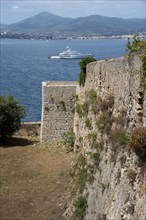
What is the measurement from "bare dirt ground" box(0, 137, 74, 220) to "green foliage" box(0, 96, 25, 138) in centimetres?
144

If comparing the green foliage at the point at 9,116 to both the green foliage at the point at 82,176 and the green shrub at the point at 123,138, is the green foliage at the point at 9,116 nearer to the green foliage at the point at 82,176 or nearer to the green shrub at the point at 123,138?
the green foliage at the point at 82,176

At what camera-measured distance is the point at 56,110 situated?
2992 centimetres

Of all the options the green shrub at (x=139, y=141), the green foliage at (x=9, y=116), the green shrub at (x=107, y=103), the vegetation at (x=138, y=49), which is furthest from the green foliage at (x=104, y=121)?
the green foliage at (x=9, y=116)

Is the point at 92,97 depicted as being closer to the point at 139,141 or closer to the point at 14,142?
the point at 139,141

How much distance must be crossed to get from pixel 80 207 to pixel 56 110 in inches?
545

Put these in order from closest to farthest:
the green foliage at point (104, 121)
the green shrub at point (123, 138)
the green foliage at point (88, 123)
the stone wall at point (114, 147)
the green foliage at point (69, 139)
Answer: the stone wall at point (114, 147)
the green shrub at point (123, 138)
the green foliage at point (104, 121)
the green foliage at point (88, 123)
the green foliage at point (69, 139)

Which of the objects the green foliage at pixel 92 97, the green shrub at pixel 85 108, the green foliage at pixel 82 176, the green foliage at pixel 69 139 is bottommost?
the green foliage at pixel 69 139

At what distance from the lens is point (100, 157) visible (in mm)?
16422

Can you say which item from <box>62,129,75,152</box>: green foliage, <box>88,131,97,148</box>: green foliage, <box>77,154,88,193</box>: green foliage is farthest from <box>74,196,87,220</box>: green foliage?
<box>62,129,75,152</box>: green foliage

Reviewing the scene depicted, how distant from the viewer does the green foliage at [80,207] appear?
53.6 ft

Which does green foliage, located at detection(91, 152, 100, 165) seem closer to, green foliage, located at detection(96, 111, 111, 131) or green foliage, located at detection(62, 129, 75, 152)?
green foliage, located at detection(96, 111, 111, 131)

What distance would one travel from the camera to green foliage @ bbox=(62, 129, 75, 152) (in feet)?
87.4

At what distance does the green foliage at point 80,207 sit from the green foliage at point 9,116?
13904 mm

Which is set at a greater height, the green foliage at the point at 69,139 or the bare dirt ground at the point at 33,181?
the green foliage at the point at 69,139
